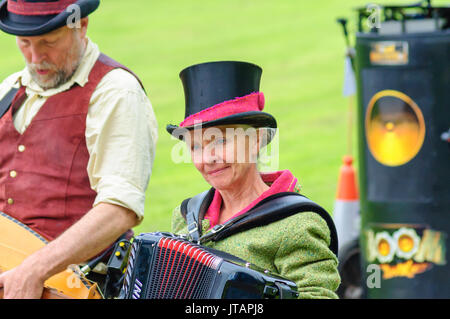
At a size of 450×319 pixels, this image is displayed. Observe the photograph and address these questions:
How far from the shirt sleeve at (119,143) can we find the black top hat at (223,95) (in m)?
0.40

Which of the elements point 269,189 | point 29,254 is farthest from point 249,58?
point 269,189

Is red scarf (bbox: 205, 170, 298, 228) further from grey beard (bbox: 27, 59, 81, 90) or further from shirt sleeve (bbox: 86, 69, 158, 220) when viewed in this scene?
grey beard (bbox: 27, 59, 81, 90)

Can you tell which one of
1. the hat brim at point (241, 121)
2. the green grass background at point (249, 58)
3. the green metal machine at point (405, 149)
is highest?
the hat brim at point (241, 121)

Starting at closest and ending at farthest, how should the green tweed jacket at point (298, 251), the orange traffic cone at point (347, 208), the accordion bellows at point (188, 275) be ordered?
the accordion bellows at point (188, 275), the green tweed jacket at point (298, 251), the orange traffic cone at point (347, 208)

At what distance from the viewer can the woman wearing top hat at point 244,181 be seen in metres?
3.08

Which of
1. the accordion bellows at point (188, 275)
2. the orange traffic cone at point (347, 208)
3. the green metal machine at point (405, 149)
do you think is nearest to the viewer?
the accordion bellows at point (188, 275)

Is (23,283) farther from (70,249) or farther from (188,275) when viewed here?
(188,275)

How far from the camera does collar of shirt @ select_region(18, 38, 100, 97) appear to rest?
12.3 ft

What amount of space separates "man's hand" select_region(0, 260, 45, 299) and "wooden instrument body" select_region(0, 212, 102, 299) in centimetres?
4

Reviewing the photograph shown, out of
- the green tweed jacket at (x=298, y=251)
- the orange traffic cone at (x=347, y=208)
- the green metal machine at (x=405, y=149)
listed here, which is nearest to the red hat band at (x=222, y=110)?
the green tweed jacket at (x=298, y=251)

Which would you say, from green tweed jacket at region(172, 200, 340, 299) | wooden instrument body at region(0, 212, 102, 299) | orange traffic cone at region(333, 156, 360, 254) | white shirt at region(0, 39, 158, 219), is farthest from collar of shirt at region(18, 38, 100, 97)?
orange traffic cone at region(333, 156, 360, 254)

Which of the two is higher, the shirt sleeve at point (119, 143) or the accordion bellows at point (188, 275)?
the shirt sleeve at point (119, 143)

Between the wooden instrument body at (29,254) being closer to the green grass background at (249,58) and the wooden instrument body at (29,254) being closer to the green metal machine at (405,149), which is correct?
the green metal machine at (405,149)

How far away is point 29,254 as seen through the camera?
3.61 meters
